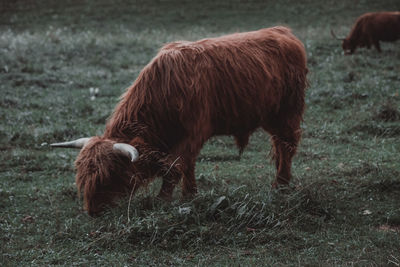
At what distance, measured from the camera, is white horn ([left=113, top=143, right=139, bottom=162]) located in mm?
4316

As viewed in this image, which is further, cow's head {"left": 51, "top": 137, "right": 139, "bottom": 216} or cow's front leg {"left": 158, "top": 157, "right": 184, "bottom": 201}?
cow's front leg {"left": 158, "top": 157, "right": 184, "bottom": 201}

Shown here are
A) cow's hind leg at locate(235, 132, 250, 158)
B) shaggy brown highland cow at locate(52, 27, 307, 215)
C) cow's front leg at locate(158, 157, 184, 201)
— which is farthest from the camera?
cow's hind leg at locate(235, 132, 250, 158)

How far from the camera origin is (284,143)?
5879 millimetres

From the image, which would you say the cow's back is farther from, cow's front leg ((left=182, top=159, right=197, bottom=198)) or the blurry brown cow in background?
the blurry brown cow in background

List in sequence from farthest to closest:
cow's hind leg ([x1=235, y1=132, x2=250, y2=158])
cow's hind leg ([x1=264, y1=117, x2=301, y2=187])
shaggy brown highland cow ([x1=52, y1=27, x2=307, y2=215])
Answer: cow's hind leg ([x1=264, y1=117, x2=301, y2=187]) → cow's hind leg ([x1=235, y1=132, x2=250, y2=158]) → shaggy brown highland cow ([x1=52, y1=27, x2=307, y2=215])

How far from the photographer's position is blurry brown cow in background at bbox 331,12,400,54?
15141 mm

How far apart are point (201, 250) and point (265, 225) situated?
70cm

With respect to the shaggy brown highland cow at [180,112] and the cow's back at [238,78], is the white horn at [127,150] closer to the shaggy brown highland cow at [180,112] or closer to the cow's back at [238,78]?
the shaggy brown highland cow at [180,112]

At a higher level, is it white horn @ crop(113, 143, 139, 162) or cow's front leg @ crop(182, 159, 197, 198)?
white horn @ crop(113, 143, 139, 162)

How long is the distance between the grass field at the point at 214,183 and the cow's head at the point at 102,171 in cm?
19

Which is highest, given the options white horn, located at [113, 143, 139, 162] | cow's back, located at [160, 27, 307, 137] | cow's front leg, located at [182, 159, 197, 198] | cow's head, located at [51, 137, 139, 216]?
cow's back, located at [160, 27, 307, 137]

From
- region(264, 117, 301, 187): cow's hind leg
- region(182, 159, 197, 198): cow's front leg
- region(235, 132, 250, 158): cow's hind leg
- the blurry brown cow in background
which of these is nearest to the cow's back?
region(235, 132, 250, 158): cow's hind leg

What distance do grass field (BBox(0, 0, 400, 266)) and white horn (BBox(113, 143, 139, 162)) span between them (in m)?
0.50

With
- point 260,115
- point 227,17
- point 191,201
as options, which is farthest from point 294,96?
point 227,17
